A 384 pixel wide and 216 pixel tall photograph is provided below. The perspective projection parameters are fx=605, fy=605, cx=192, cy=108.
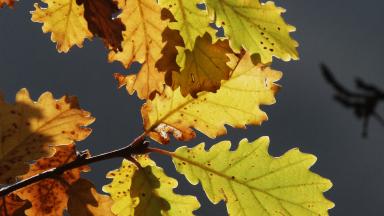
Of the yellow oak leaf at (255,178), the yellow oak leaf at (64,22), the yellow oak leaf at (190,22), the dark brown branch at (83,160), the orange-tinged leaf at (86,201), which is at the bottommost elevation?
the orange-tinged leaf at (86,201)

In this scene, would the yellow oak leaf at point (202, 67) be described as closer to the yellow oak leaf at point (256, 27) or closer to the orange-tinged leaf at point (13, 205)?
the yellow oak leaf at point (256, 27)

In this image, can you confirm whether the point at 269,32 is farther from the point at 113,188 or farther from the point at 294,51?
the point at 113,188

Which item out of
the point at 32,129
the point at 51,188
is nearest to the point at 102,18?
the point at 32,129

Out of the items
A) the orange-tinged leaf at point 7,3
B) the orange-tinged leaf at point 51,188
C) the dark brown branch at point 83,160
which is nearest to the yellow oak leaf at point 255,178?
the dark brown branch at point 83,160

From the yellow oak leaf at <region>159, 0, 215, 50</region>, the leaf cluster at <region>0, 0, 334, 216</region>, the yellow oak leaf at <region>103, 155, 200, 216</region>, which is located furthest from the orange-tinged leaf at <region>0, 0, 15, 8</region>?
the yellow oak leaf at <region>103, 155, 200, 216</region>

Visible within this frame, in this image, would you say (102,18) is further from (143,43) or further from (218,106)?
(218,106)

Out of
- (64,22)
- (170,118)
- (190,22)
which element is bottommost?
(170,118)

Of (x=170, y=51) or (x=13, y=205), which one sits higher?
(x=170, y=51)

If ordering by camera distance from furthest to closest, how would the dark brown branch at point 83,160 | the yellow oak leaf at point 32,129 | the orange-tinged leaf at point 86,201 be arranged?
the orange-tinged leaf at point 86,201 < the yellow oak leaf at point 32,129 < the dark brown branch at point 83,160
